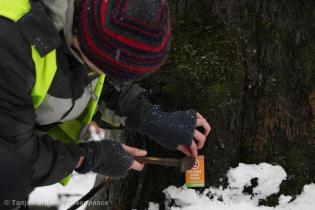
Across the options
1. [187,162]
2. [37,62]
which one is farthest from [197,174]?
[37,62]

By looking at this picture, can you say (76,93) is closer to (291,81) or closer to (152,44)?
(152,44)

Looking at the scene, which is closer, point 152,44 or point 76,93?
point 152,44

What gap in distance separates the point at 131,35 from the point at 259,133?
87 centimetres

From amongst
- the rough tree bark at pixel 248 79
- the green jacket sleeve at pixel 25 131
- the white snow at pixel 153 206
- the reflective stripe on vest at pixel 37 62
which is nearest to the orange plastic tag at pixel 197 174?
the rough tree bark at pixel 248 79

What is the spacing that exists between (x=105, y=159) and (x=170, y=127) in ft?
1.12

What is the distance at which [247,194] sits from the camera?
203 centimetres

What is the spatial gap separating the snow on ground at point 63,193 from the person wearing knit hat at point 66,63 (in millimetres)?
2770

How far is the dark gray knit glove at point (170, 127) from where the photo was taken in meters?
1.94

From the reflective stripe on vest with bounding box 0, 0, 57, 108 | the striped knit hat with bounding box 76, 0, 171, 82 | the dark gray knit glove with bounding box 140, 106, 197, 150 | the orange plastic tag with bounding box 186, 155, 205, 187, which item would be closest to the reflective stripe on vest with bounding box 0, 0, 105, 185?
the reflective stripe on vest with bounding box 0, 0, 57, 108

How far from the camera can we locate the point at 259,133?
202 centimetres

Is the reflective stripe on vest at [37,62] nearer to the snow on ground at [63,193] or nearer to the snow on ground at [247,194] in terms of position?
the snow on ground at [247,194]

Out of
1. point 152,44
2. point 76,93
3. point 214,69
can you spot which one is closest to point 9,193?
point 76,93

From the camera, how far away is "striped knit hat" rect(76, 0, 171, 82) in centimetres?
143

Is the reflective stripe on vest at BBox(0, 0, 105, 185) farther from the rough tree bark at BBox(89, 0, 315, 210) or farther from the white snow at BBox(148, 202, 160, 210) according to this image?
the white snow at BBox(148, 202, 160, 210)
